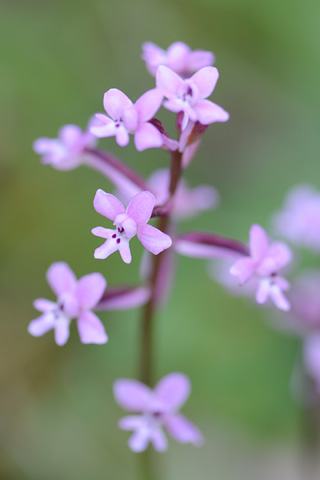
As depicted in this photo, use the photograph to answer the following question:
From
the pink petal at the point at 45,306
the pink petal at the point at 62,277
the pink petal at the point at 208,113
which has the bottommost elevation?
the pink petal at the point at 45,306

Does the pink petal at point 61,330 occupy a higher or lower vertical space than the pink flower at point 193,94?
lower

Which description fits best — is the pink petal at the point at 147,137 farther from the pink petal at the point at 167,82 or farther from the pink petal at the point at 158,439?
the pink petal at the point at 158,439

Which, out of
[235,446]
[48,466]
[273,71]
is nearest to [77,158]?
[48,466]

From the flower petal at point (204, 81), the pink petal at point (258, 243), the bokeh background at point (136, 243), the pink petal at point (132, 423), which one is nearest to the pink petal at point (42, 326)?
the pink petal at point (132, 423)

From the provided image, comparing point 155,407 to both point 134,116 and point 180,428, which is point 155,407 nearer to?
point 180,428

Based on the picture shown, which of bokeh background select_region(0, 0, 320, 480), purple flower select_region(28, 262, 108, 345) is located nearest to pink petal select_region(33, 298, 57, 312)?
purple flower select_region(28, 262, 108, 345)

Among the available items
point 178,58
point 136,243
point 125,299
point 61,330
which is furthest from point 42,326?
point 136,243

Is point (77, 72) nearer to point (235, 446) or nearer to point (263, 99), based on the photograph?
point (263, 99)
